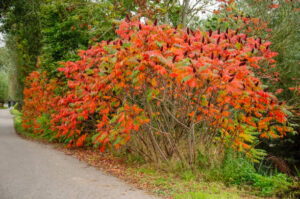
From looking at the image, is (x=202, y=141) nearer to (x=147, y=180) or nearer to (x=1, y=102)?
(x=147, y=180)

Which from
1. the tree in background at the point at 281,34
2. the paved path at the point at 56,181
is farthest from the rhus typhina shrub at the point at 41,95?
the tree in background at the point at 281,34

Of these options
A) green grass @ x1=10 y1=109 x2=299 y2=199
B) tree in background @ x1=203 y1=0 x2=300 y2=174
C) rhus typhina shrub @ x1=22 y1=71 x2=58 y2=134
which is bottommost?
green grass @ x1=10 y1=109 x2=299 y2=199

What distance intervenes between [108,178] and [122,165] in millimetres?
Result: 1484

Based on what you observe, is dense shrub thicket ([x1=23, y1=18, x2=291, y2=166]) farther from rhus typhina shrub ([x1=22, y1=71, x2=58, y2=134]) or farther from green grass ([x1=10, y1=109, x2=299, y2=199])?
rhus typhina shrub ([x1=22, y1=71, x2=58, y2=134])

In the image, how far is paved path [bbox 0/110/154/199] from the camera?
5145 mm

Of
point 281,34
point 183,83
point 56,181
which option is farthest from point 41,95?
point 281,34

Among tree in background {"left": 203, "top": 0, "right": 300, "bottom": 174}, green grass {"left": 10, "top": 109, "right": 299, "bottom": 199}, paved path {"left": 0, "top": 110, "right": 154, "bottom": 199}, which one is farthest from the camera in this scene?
tree in background {"left": 203, "top": 0, "right": 300, "bottom": 174}

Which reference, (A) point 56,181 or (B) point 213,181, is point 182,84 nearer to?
(B) point 213,181

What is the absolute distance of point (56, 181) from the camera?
6.02 meters

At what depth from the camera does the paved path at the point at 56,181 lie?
16.9 feet

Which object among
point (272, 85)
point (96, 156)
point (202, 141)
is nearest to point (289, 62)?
point (272, 85)

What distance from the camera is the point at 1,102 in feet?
210

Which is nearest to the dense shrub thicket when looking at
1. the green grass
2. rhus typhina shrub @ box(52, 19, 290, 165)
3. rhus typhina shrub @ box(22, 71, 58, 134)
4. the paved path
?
rhus typhina shrub @ box(52, 19, 290, 165)

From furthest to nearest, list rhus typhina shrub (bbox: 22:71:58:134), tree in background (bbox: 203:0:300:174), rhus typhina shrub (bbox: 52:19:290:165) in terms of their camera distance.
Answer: rhus typhina shrub (bbox: 22:71:58:134) → tree in background (bbox: 203:0:300:174) → rhus typhina shrub (bbox: 52:19:290:165)
